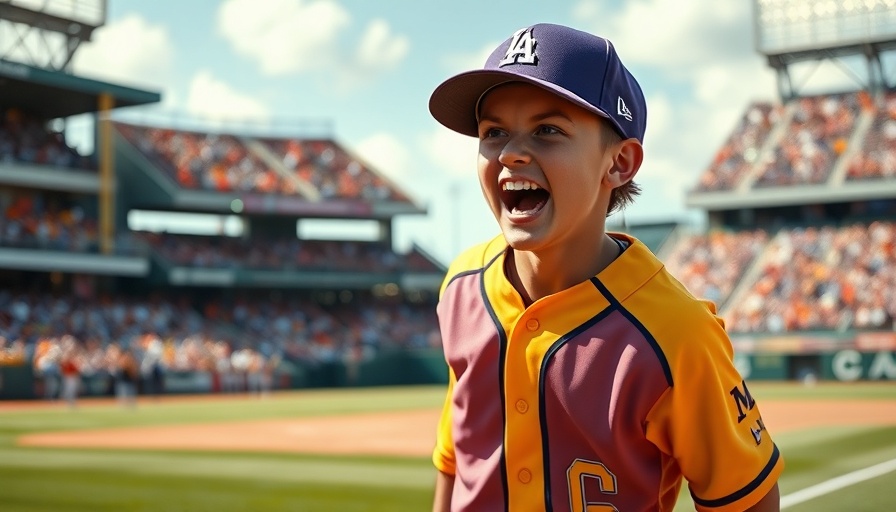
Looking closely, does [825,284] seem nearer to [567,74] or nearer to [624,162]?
[624,162]

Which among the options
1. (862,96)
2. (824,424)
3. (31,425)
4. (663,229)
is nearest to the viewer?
(824,424)

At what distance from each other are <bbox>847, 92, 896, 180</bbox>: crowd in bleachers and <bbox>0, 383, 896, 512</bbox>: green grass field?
2332 cm

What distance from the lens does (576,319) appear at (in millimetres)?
2219

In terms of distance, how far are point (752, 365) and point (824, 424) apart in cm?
1657

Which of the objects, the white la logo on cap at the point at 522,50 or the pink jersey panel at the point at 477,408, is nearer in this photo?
the white la logo on cap at the point at 522,50

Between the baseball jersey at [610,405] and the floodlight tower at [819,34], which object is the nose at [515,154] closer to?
the baseball jersey at [610,405]

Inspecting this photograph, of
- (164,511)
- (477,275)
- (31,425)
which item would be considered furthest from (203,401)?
(477,275)

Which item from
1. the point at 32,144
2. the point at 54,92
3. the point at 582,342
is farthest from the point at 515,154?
the point at 32,144

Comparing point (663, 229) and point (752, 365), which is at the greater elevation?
point (663, 229)

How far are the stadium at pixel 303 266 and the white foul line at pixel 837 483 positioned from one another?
7070 mm

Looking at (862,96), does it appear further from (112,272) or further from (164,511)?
(164,511)

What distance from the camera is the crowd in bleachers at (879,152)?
118ft

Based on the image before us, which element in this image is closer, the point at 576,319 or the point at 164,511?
the point at 576,319

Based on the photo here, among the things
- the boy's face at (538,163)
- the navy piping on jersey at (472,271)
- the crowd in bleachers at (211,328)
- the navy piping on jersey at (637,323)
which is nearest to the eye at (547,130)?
the boy's face at (538,163)
